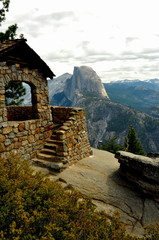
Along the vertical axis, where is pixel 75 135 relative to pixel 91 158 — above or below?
above

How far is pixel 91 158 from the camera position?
1079 cm

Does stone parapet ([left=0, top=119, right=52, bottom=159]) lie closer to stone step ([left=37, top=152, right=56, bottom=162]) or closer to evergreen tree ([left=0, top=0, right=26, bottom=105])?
stone step ([left=37, top=152, right=56, bottom=162])

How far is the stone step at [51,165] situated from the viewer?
317 inches

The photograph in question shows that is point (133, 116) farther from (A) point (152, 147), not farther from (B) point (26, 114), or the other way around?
(B) point (26, 114)

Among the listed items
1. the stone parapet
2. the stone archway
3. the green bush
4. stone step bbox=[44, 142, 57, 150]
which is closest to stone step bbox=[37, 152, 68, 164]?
the stone parapet

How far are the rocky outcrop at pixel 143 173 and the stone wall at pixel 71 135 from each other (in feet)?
8.35

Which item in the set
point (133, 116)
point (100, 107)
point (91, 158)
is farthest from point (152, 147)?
point (91, 158)

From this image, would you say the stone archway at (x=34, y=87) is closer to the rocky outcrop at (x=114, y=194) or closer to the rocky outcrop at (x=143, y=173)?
the rocky outcrop at (x=114, y=194)

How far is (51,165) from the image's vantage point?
26.9ft

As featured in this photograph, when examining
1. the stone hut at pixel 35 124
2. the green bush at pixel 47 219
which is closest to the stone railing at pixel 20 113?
the stone hut at pixel 35 124

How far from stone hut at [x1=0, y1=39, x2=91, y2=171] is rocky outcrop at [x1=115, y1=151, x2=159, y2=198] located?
8.98 ft

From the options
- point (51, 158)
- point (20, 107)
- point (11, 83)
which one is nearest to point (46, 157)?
point (51, 158)

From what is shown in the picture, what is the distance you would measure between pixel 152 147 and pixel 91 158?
120296 millimetres

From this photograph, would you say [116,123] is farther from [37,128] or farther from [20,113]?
[37,128]
